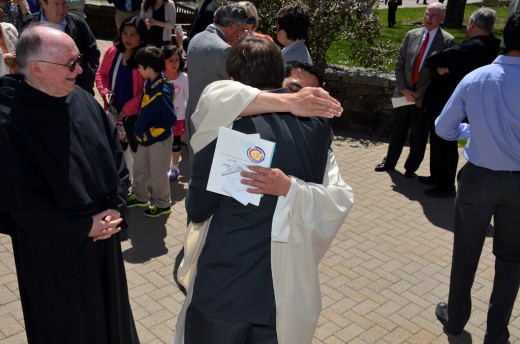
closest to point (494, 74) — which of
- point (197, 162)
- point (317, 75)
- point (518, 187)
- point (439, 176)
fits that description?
point (518, 187)

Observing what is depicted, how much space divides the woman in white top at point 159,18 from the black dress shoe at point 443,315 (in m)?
6.47

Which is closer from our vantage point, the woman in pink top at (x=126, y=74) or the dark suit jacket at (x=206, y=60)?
the dark suit jacket at (x=206, y=60)

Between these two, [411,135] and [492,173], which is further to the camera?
[411,135]

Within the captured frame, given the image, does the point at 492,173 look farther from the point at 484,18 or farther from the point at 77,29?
the point at 77,29

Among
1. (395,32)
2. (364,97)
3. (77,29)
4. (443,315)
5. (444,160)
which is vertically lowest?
(443,315)

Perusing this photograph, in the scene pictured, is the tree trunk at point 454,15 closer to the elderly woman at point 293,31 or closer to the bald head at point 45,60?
the elderly woman at point 293,31

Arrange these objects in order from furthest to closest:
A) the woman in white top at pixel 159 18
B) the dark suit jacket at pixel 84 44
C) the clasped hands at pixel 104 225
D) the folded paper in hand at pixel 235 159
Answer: the woman in white top at pixel 159 18 < the dark suit jacket at pixel 84 44 < the clasped hands at pixel 104 225 < the folded paper in hand at pixel 235 159

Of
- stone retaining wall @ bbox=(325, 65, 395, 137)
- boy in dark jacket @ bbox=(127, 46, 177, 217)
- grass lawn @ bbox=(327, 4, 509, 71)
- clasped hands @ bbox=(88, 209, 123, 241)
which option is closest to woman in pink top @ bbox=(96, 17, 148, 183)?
boy in dark jacket @ bbox=(127, 46, 177, 217)

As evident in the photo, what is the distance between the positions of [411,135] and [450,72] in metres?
1.17

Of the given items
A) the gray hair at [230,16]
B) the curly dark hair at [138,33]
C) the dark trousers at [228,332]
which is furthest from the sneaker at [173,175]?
the dark trousers at [228,332]

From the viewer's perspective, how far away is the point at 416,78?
7.24 metres

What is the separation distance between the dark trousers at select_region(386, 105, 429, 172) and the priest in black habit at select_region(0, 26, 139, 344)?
4.87 meters

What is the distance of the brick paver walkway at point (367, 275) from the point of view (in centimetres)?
425

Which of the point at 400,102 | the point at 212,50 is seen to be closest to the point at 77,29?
the point at 212,50
